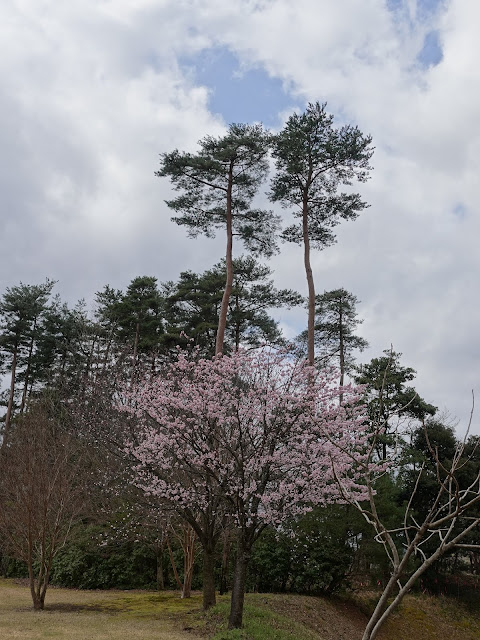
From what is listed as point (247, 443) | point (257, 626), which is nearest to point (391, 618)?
point (257, 626)

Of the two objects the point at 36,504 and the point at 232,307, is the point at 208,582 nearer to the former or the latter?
the point at 36,504

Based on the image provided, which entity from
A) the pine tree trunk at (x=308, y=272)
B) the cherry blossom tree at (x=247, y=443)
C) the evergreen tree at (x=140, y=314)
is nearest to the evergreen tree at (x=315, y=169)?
the pine tree trunk at (x=308, y=272)

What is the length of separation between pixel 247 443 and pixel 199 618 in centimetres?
A: 351

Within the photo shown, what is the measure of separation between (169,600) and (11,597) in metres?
4.07

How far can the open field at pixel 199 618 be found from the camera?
882cm

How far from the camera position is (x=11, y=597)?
13.1m

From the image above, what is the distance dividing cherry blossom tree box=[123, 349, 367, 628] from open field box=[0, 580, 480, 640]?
801mm

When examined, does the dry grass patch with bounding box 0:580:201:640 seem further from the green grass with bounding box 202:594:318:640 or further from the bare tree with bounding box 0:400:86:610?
the bare tree with bounding box 0:400:86:610

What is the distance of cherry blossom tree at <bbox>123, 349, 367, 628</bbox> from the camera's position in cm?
952

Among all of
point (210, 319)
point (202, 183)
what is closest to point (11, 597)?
point (202, 183)

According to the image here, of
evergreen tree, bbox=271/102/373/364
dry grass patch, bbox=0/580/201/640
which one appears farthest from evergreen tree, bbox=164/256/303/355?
dry grass patch, bbox=0/580/201/640

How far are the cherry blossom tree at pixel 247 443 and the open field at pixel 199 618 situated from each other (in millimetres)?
801

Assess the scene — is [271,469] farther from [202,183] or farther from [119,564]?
[202,183]

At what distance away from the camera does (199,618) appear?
10.1 metres
